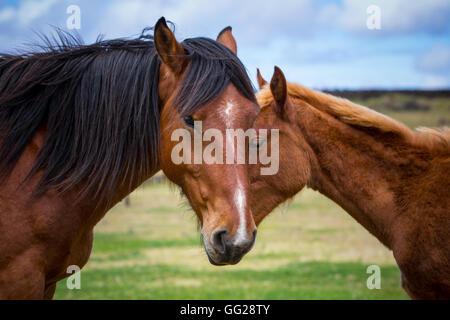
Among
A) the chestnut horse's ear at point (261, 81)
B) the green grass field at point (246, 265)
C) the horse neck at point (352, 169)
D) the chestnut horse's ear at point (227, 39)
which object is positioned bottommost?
the green grass field at point (246, 265)

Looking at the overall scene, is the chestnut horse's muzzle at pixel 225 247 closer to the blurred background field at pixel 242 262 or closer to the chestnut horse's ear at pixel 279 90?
the blurred background field at pixel 242 262

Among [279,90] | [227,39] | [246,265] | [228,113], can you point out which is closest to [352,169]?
[279,90]

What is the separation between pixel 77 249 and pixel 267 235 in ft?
53.9

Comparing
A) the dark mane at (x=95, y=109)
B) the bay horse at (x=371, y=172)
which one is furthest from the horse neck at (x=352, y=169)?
the dark mane at (x=95, y=109)

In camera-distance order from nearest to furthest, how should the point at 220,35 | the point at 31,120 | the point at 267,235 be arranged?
the point at 31,120 < the point at 220,35 < the point at 267,235

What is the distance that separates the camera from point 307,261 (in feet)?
44.4

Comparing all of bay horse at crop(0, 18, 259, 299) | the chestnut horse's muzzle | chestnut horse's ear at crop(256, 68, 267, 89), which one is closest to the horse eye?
bay horse at crop(0, 18, 259, 299)

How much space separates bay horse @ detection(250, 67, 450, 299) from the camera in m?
3.86

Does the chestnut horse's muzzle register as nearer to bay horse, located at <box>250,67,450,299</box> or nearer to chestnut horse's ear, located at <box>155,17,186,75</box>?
chestnut horse's ear, located at <box>155,17,186,75</box>

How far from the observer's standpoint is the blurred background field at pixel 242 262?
9617 millimetres

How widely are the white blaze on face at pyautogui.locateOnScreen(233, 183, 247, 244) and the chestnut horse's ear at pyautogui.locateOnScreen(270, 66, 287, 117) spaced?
194 centimetres

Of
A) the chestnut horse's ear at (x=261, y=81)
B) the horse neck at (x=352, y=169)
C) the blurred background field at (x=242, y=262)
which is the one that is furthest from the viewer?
the blurred background field at (x=242, y=262)

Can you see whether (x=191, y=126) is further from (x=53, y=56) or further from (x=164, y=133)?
(x=53, y=56)

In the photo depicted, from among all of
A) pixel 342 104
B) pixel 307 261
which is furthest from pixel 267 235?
pixel 342 104
